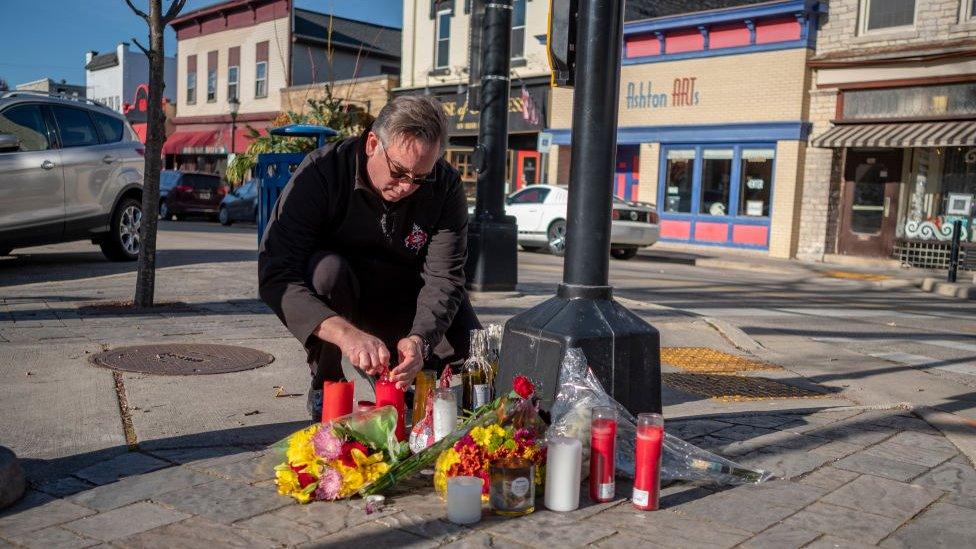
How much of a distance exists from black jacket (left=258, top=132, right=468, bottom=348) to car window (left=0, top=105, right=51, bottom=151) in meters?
6.55

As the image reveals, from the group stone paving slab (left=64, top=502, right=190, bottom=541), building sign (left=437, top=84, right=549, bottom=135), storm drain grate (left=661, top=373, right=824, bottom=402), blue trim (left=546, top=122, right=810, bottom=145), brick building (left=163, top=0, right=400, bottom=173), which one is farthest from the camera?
brick building (left=163, top=0, right=400, bottom=173)

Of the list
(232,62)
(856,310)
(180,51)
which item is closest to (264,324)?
(856,310)

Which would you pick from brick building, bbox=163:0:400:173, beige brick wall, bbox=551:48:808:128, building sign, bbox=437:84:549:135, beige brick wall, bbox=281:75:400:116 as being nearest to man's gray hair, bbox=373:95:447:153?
beige brick wall, bbox=551:48:808:128

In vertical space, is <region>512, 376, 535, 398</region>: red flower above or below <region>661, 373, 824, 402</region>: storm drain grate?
above

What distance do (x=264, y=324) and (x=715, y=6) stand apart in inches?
908

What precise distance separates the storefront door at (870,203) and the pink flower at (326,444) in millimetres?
17511

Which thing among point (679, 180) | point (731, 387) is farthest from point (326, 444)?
point (679, 180)

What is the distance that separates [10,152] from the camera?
8.76 meters

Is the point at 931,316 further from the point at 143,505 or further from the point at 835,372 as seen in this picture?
the point at 143,505

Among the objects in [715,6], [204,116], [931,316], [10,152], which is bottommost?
[931,316]

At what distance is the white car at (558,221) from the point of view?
1698 centimetres

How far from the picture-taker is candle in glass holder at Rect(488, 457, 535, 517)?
116 inches

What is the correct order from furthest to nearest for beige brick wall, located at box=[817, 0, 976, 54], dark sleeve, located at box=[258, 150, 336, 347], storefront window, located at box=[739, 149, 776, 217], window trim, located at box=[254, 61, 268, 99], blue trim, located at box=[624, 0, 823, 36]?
window trim, located at box=[254, 61, 268, 99] < storefront window, located at box=[739, 149, 776, 217] < blue trim, located at box=[624, 0, 823, 36] < beige brick wall, located at box=[817, 0, 976, 54] < dark sleeve, located at box=[258, 150, 336, 347]

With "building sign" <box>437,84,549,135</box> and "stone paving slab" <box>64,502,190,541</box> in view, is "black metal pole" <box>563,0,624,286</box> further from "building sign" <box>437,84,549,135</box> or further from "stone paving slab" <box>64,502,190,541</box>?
"building sign" <box>437,84,549,135</box>
